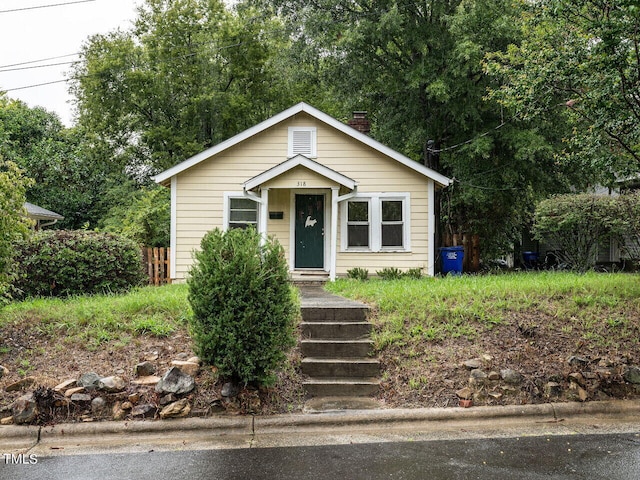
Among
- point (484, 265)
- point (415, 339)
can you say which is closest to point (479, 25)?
point (484, 265)

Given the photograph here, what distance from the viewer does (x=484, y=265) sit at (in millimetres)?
18297

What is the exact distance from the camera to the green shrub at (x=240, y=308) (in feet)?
16.9

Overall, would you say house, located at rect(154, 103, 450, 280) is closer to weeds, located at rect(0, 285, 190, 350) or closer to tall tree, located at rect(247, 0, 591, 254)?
tall tree, located at rect(247, 0, 591, 254)

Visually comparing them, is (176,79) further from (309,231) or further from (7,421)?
(7,421)

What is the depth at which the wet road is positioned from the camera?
404 cm

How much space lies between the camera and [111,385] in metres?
5.42

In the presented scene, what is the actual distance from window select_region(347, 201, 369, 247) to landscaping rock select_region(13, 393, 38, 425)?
9419mm

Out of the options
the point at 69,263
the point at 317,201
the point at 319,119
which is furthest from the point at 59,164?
the point at 69,263

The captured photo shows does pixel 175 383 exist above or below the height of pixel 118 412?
above

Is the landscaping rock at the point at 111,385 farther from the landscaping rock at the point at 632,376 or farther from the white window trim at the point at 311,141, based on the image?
the white window trim at the point at 311,141

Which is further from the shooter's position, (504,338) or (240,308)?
(504,338)

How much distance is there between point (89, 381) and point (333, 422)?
2.56m

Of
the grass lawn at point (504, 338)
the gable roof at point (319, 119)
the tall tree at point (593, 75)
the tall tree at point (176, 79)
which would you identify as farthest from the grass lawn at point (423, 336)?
the tall tree at point (176, 79)

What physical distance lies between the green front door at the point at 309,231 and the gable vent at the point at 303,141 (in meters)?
1.18
